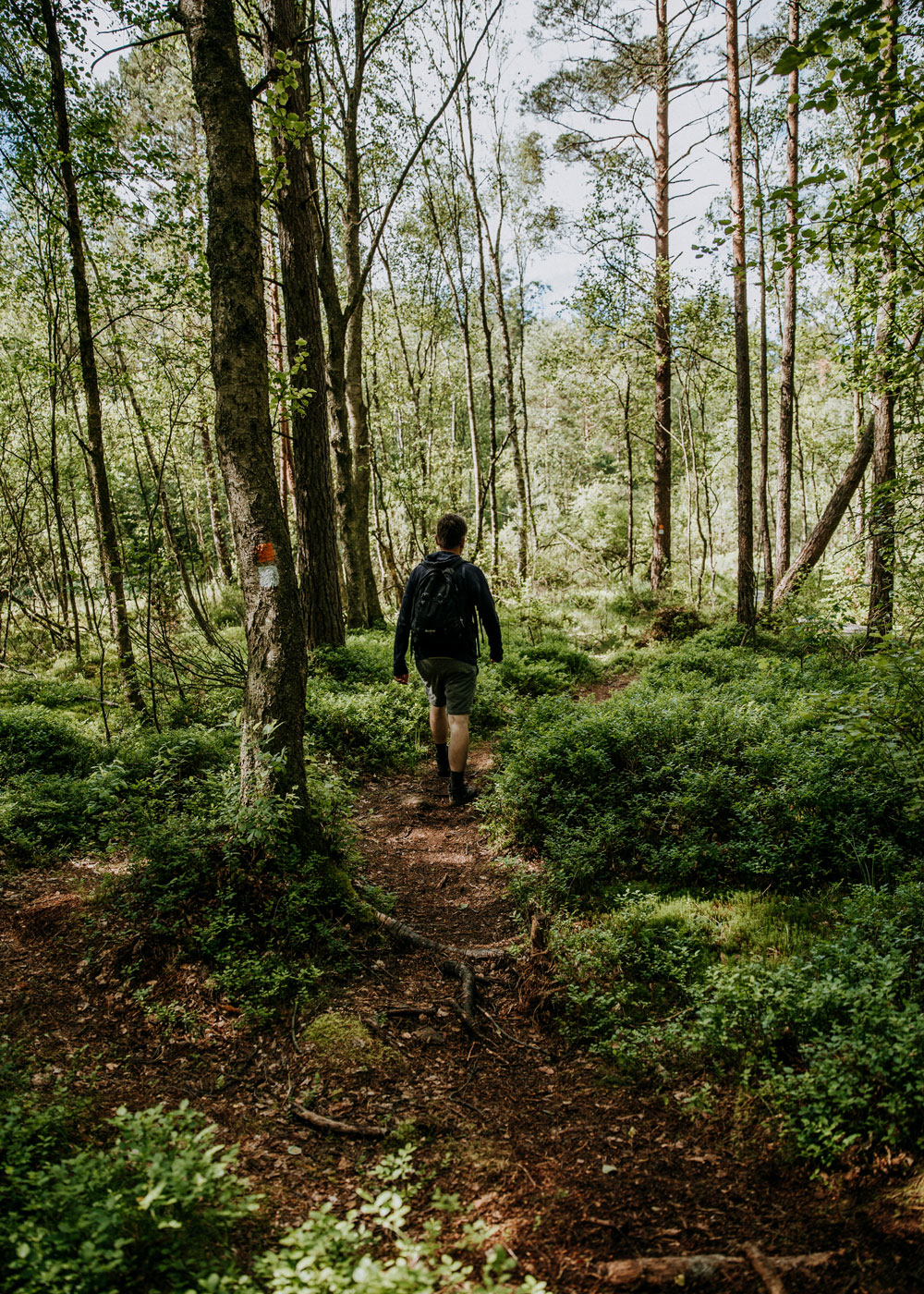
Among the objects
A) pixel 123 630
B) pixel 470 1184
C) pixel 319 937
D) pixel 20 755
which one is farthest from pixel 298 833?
pixel 123 630

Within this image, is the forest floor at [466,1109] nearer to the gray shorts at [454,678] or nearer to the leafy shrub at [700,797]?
the leafy shrub at [700,797]

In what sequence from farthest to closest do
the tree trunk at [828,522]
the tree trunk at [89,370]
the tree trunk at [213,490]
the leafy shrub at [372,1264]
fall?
the tree trunk at [213,490] → the tree trunk at [828,522] → the tree trunk at [89,370] → the leafy shrub at [372,1264]

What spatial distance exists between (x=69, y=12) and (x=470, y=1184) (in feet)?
38.2

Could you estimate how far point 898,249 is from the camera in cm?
486

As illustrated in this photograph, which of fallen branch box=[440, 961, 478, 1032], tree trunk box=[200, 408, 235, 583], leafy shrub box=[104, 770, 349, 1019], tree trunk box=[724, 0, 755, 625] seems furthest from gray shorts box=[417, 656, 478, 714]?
tree trunk box=[200, 408, 235, 583]

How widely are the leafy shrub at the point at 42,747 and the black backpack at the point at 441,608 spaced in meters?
3.66

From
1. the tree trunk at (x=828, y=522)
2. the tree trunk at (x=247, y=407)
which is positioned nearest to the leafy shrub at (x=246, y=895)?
the tree trunk at (x=247, y=407)

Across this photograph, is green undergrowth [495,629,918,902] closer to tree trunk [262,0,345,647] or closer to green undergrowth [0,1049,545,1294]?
green undergrowth [0,1049,545,1294]

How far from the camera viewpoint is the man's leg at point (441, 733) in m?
6.62

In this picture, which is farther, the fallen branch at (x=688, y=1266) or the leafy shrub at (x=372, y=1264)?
the fallen branch at (x=688, y=1266)

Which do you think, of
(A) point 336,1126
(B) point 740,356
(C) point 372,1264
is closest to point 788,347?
(B) point 740,356

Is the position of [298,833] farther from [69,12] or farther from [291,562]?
[69,12]

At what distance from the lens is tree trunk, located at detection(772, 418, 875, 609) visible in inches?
511

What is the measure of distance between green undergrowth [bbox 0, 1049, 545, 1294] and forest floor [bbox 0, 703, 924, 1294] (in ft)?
0.66
